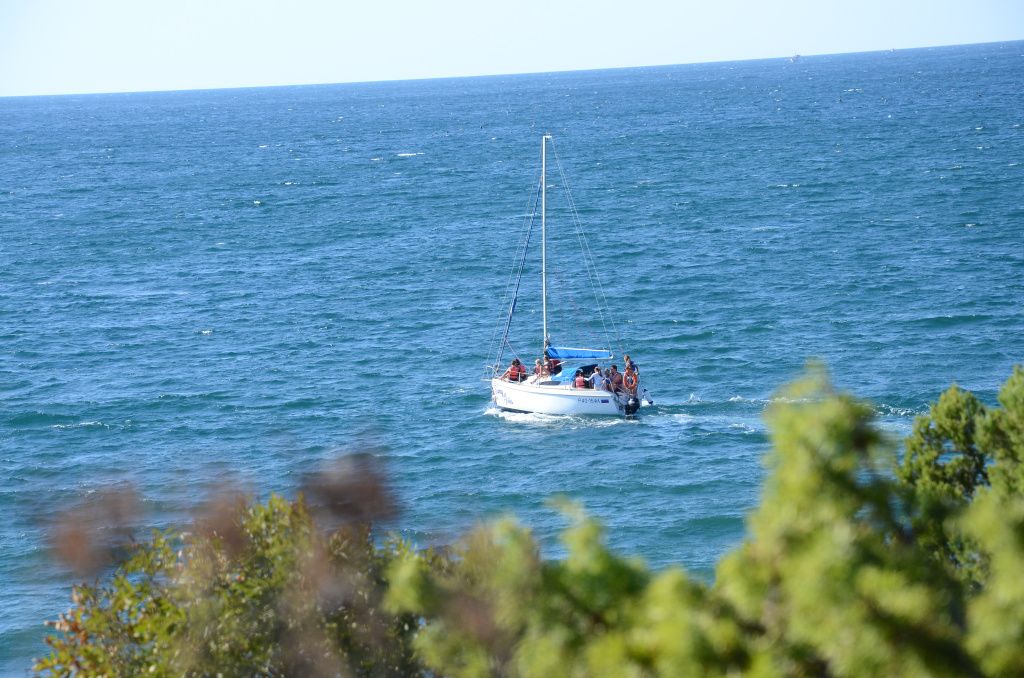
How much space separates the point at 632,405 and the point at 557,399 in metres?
2.70

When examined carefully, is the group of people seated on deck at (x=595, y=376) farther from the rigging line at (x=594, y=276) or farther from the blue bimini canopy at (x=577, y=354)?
the rigging line at (x=594, y=276)

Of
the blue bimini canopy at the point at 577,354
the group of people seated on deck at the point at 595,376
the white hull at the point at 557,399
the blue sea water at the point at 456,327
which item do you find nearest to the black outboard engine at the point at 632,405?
the white hull at the point at 557,399

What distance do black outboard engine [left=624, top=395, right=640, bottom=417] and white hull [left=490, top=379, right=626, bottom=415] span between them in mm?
141

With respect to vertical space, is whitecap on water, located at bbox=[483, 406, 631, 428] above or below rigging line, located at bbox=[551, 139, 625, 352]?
below

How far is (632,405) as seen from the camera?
139 ft

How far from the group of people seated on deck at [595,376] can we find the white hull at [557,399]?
0.85ft

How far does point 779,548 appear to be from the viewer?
7.66 metres

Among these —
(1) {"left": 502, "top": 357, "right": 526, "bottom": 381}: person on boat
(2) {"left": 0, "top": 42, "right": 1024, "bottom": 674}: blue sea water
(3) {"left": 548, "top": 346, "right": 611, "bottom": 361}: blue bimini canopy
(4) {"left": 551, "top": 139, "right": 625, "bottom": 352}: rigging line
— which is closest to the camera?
→ (2) {"left": 0, "top": 42, "right": 1024, "bottom": 674}: blue sea water

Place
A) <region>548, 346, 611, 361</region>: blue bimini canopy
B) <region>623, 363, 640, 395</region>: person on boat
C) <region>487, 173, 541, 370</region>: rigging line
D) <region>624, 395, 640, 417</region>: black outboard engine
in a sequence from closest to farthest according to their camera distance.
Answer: <region>623, 363, 640, 395</region>: person on boat < <region>624, 395, 640, 417</region>: black outboard engine < <region>548, 346, 611, 361</region>: blue bimini canopy < <region>487, 173, 541, 370</region>: rigging line

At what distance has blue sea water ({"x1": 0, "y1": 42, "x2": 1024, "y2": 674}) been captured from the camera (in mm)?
37094

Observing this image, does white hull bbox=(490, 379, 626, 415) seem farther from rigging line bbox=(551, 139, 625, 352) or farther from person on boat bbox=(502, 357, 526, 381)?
rigging line bbox=(551, 139, 625, 352)

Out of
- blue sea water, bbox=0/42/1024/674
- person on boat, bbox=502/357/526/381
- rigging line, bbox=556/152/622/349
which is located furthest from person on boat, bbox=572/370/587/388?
rigging line, bbox=556/152/622/349

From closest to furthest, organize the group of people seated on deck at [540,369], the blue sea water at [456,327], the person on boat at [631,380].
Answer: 1. the blue sea water at [456,327]
2. the person on boat at [631,380]
3. the group of people seated on deck at [540,369]

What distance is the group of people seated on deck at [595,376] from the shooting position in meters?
42.2
